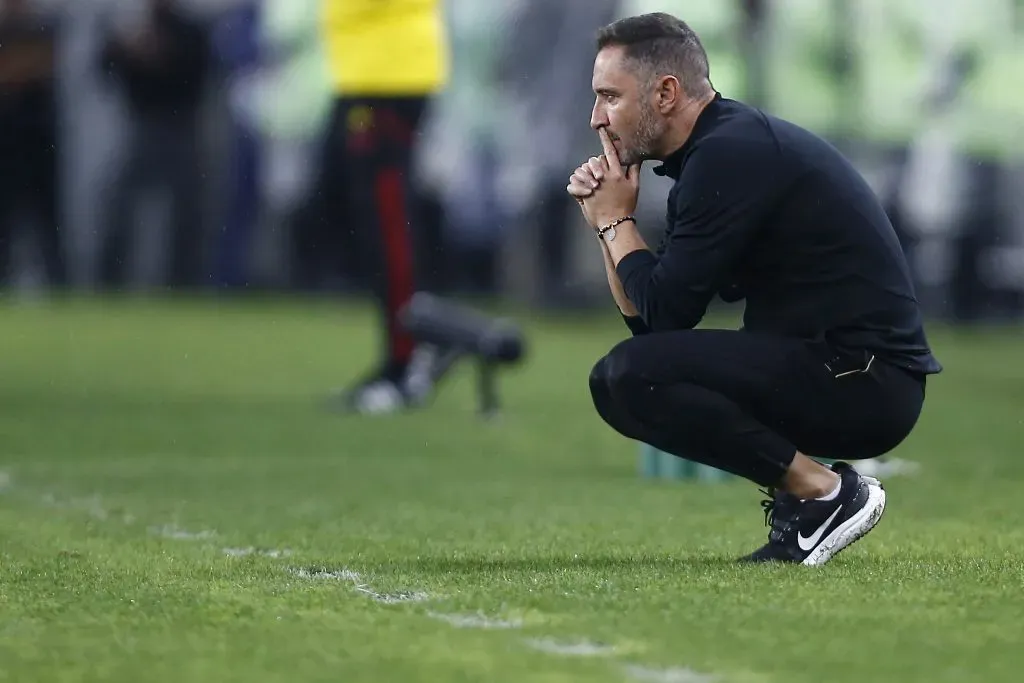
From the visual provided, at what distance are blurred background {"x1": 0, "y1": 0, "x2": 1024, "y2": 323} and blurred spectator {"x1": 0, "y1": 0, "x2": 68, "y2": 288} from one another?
0.02 m

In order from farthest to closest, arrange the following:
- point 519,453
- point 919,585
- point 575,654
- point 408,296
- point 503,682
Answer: point 408,296, point 519,453, point 919,585, point 575,654, point 503,682

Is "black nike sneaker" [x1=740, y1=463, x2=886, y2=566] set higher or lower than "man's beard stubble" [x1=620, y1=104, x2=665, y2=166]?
lower

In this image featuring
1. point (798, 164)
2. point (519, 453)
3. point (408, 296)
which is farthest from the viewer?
point (408, 296)

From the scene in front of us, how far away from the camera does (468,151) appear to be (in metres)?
19.4

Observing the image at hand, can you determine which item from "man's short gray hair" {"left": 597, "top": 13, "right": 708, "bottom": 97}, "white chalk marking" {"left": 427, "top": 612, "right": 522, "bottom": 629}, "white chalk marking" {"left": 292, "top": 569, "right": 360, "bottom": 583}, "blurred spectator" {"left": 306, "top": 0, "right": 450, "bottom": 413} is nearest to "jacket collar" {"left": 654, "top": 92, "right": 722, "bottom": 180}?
"man's short gray hair" {"left": 597, "top": 13, "right": 708, "bottom": 97}

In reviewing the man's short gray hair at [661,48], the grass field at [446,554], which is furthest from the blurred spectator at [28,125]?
the man's short gray hair at [661,48]

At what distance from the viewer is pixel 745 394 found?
17.4 feet

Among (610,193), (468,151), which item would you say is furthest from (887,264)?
(468,151)

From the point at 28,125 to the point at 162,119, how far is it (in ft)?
3.97

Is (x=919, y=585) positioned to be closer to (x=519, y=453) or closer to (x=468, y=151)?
(x=519, y=453)

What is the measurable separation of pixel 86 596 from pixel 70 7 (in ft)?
50.6

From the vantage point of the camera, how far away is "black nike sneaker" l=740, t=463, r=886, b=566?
208 inches

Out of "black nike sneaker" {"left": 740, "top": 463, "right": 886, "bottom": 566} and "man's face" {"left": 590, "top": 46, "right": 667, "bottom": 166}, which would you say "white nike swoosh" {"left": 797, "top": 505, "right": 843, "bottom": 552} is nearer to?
"black nike sneaker" {"left": 740, "top": 463, "right": 886, "bottom": 566}

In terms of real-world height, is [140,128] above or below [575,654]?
below
